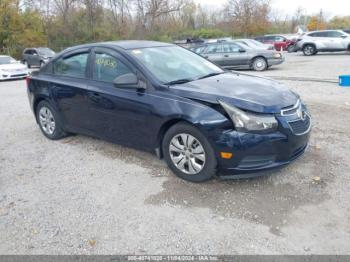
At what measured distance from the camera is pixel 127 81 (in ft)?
12.7

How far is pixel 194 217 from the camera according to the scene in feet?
10.2

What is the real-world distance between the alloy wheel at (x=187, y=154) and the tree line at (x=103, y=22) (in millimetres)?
29622

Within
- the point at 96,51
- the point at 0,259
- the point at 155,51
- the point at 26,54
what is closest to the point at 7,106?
the point at 96,51

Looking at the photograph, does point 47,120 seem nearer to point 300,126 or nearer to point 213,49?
point 300,126

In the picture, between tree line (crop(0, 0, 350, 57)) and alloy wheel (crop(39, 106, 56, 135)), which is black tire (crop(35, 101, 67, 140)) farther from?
tree line (crop(0, 0, 350, 57))

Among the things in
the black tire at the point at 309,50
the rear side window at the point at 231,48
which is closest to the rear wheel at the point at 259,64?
the rear side window at the point at 231,48

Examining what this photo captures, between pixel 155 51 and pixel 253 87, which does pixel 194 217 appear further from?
pixel 155 51

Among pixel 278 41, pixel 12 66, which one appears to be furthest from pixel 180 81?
pixel 278 41

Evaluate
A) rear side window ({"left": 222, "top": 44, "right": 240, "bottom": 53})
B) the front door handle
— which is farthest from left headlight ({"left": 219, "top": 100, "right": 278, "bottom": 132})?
rear side window ({"left": 222, "top": 44, "right": 240, "bottom": 53})

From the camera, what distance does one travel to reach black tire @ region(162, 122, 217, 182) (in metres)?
3.46

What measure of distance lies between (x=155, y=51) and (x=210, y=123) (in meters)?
1.64

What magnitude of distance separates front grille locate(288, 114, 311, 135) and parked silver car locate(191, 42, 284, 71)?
10739mm

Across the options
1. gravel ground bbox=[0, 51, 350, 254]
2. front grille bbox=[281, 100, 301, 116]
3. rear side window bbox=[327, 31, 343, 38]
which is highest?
rear side window bbox=[327, 31, 343, 38]

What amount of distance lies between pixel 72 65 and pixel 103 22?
33.5 m
